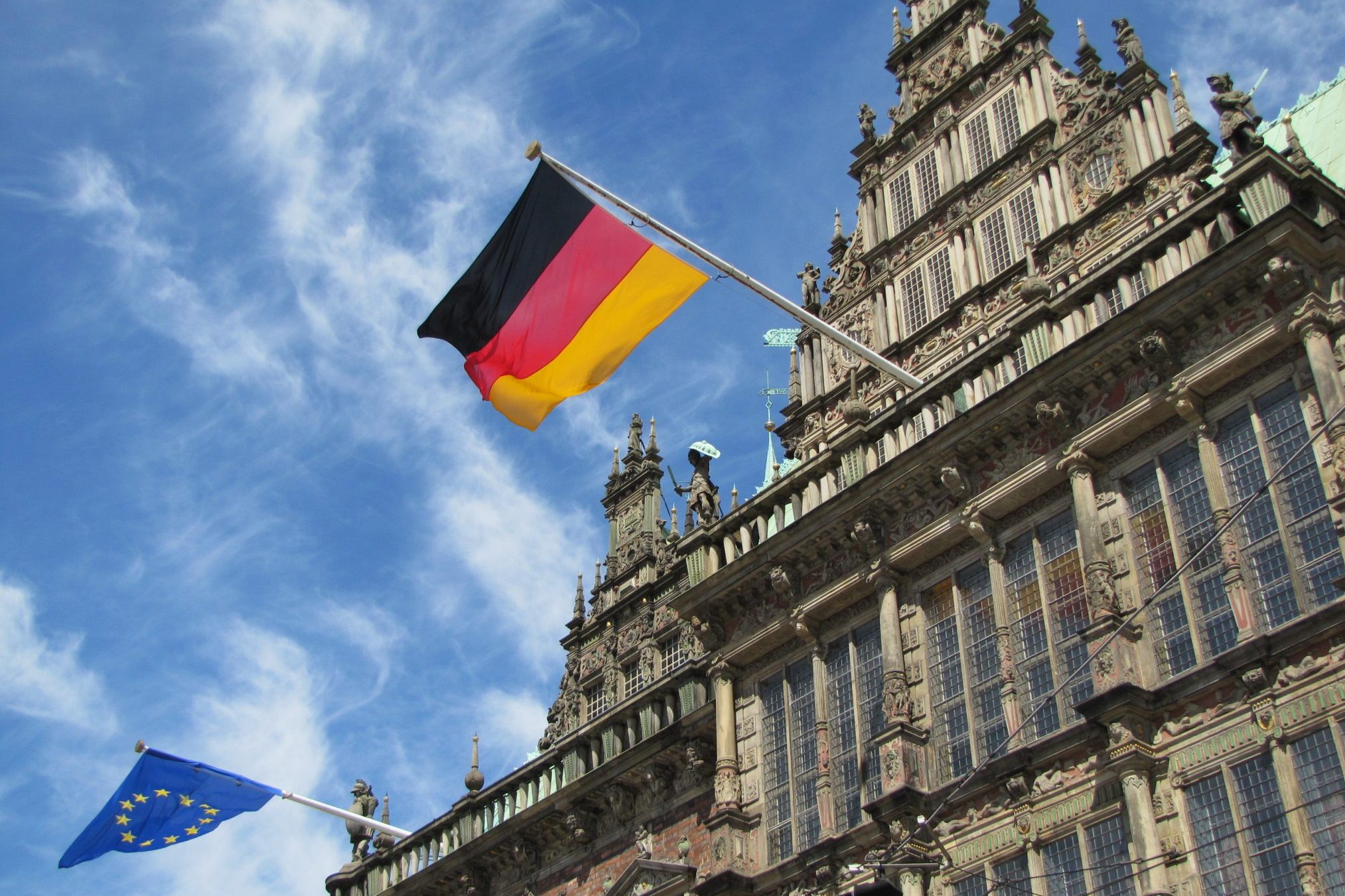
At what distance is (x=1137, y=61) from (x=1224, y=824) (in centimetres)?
1740

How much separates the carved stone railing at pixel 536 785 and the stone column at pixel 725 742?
121cm

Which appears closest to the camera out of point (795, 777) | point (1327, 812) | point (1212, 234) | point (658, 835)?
point (1327, 812)

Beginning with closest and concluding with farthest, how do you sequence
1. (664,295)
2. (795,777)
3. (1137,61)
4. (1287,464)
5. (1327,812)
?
(1327,812), (1287,464), (795,777), (664,295), (1137,61)

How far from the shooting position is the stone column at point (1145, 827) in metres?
17.7

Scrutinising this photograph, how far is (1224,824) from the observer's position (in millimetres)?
17531

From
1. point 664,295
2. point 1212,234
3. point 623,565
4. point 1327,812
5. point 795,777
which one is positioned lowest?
point 1327,812

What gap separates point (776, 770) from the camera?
24281 millimetres

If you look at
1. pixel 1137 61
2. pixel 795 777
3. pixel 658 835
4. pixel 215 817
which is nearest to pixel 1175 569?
pixel 795 777

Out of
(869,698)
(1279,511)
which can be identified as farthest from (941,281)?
(1279,511)

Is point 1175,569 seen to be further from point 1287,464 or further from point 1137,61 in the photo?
point 1137,61

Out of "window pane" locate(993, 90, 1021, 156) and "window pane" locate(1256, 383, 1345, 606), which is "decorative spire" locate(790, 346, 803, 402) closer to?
"window pane" locate(993, 90, 1021, 156)

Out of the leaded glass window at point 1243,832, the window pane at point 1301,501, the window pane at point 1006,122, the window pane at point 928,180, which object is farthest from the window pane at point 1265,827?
the window pane at point 928,180

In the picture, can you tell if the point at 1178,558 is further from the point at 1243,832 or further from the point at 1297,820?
the point at 1297,820

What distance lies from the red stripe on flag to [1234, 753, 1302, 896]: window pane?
12907 millimetres
